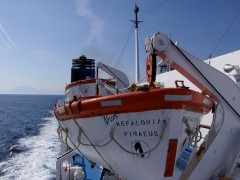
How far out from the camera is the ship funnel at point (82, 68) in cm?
3166

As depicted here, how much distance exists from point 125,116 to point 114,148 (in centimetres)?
71

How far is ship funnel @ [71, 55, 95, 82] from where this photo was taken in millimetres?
31656

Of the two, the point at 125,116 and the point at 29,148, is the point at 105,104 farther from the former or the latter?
the point at 29,148

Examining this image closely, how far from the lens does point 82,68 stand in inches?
1271

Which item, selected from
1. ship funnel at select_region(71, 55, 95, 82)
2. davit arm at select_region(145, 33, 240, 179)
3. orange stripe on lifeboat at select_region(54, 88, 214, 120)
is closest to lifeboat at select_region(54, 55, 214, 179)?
orange stripe on lifeboat at select_region(54, 88, 214, 120)

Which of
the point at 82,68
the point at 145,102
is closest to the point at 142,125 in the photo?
the point at 145,102

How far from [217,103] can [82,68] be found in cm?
2809

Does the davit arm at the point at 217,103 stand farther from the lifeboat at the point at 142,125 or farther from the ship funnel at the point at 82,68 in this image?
the ship funnel at the point at 82,68

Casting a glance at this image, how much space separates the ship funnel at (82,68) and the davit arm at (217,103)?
27.0 meters

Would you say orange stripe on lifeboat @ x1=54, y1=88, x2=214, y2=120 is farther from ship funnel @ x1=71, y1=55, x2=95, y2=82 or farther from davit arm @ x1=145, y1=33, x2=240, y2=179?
ship funnel @ x1=71, y1=55, x2=95, y2=82

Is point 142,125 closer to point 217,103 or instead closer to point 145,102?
point 145,102

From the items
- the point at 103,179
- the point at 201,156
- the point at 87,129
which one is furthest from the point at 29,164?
the point at 201,156

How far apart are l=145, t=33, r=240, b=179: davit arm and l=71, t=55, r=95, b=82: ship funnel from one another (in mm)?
26959

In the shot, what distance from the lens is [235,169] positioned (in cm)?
568
